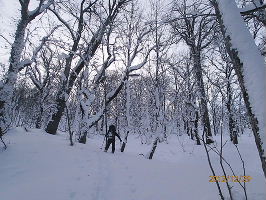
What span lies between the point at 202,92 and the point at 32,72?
13.7m

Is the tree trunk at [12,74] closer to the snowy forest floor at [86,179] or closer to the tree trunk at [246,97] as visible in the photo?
the snowy forest floor at [86,179]

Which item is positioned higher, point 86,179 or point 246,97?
point 246,97

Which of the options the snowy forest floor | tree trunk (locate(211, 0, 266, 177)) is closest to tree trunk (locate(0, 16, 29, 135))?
the snowy forest floor

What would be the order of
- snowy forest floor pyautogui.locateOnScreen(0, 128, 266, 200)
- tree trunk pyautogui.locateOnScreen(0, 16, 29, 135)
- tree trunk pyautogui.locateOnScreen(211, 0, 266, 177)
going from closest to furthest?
tree trunk pyautogui.locateOnScreen(211, 0, 266, 177)
snowy forest floor pyautogui.locateOnScreen(0, 128, 266, 200)
tree trunk pyautogui.locateOnScreen(0, 16, 29, 135)

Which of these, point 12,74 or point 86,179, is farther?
point 12,74

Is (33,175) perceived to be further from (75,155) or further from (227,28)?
(227,28)

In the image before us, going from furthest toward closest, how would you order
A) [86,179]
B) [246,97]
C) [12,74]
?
1. [12,74]
2. [86,179]
3. [246,97]

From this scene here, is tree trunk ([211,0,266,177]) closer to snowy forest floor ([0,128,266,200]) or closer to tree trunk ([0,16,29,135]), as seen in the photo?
snowy forest floor ([0,128,266,200])

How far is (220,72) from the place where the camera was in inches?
740

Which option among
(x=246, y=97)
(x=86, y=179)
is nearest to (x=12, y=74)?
(x=86, y=179)

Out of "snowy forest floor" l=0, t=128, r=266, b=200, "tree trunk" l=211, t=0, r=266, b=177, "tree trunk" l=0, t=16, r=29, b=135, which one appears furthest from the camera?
"tree trunk" l=0, t=16, r=29, b=135

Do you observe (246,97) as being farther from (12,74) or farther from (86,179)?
(12,74)

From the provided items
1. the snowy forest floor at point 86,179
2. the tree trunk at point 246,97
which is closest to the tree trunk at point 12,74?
the snowy forest floor at point 86,179

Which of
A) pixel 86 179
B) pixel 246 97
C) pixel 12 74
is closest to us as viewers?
pixel 246 97
